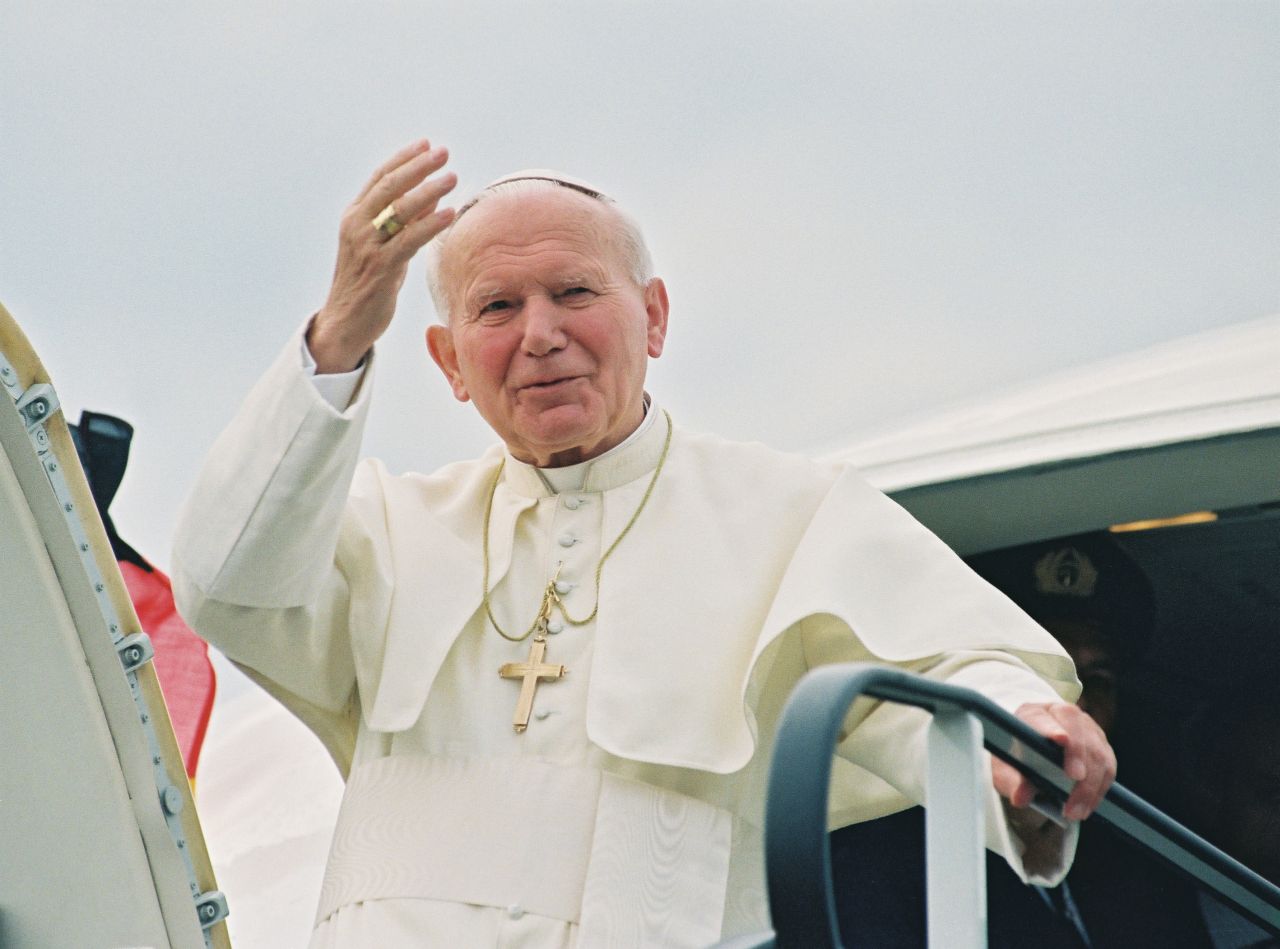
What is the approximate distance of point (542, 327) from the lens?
2.76 m

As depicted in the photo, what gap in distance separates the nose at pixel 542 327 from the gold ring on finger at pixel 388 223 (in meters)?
0.42

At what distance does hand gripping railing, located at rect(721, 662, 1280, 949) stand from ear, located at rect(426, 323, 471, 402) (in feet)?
4.80

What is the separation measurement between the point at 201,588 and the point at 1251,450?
2.50 meters

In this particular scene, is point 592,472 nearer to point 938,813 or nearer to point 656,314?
point 656,314

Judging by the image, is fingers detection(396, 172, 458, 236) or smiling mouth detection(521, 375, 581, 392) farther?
smiling mouth detection(521, 375, 581, 392)

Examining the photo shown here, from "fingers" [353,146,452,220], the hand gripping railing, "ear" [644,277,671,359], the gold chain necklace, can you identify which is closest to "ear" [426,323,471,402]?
the gold chain necklace

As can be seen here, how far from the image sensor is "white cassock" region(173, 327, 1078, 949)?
2.47 metres

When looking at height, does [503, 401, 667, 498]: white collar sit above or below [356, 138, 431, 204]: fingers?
below

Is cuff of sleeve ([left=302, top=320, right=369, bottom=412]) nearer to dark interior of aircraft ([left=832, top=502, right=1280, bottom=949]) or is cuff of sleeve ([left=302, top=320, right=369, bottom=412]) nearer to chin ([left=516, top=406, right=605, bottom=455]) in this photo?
chin ([left=516, top=406, right=605, bottom=455])

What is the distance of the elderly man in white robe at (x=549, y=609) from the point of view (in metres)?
2.46

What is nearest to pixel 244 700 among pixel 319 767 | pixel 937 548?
pixel 319 767

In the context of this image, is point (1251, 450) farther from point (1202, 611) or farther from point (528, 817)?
point (528, 817)

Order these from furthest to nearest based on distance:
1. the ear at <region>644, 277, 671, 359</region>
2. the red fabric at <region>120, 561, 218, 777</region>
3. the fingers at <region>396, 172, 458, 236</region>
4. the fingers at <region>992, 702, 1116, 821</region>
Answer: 1. the red fabric at <region>120, 561, 218, 777</region>
2. the ear at <region>644, 277, 671, 359</region>
3. the fingers at <region>396, 172, 458, 236</region>
4. the fingers at <region>992, 702, 1116, 821</region>

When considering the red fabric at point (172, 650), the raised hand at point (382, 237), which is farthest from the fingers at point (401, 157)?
the red fabric at point (172, 650)
